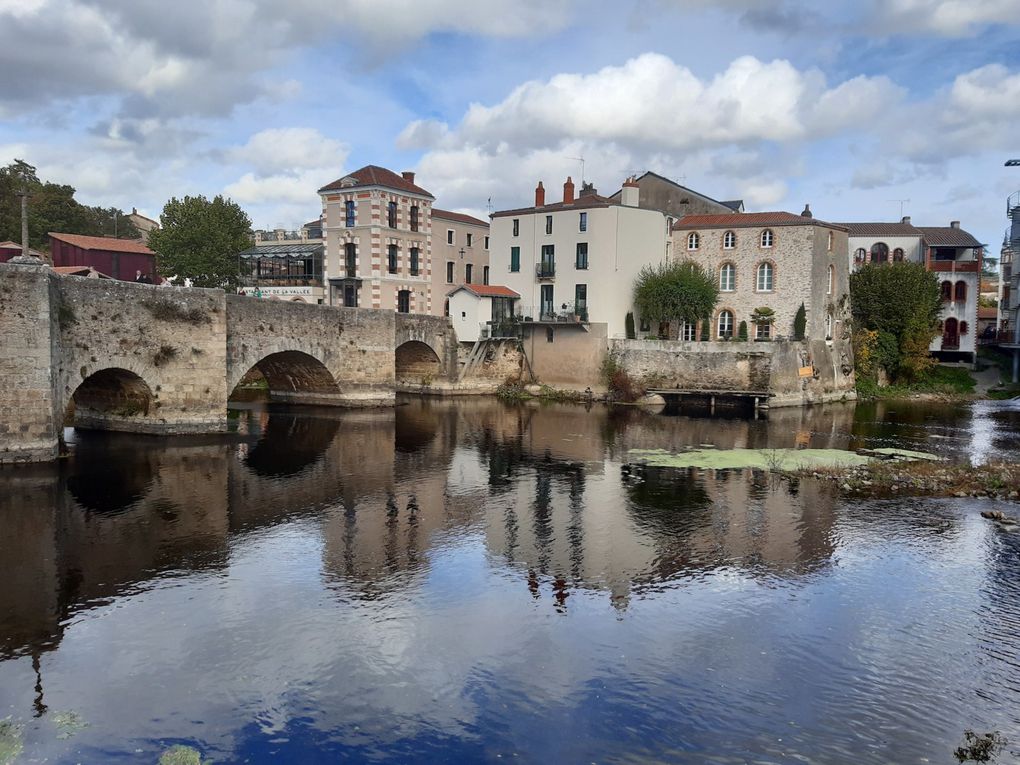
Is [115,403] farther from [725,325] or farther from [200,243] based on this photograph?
[725,325]

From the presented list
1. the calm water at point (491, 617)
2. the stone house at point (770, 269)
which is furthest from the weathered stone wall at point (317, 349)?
the stone house at point (770, 269)

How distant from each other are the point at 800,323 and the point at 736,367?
569 centimetres

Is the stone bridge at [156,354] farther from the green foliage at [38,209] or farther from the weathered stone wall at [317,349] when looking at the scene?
the green foliage at [38,209]

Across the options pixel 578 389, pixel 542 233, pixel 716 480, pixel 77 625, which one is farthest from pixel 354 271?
pixel 77 625

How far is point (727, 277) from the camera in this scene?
5359 centimetres

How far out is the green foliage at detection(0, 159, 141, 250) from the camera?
66.0 metres

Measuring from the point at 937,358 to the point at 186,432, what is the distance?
58.6 meters

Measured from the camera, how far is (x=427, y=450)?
32.7 metres

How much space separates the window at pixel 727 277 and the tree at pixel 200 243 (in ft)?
125

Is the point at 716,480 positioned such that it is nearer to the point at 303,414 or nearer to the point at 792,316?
the point at 303,414

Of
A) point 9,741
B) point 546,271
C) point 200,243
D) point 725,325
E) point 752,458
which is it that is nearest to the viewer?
point 9,741

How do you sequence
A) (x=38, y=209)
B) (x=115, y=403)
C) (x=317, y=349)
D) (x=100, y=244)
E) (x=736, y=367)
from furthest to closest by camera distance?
(x=38, y=209), (x=100, y=244), (x=736, y=367), (x=317, y=349), (x=115, y=403)

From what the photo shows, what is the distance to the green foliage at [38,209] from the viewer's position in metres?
66.0

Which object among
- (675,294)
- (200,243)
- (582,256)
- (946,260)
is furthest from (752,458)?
(200,243)
